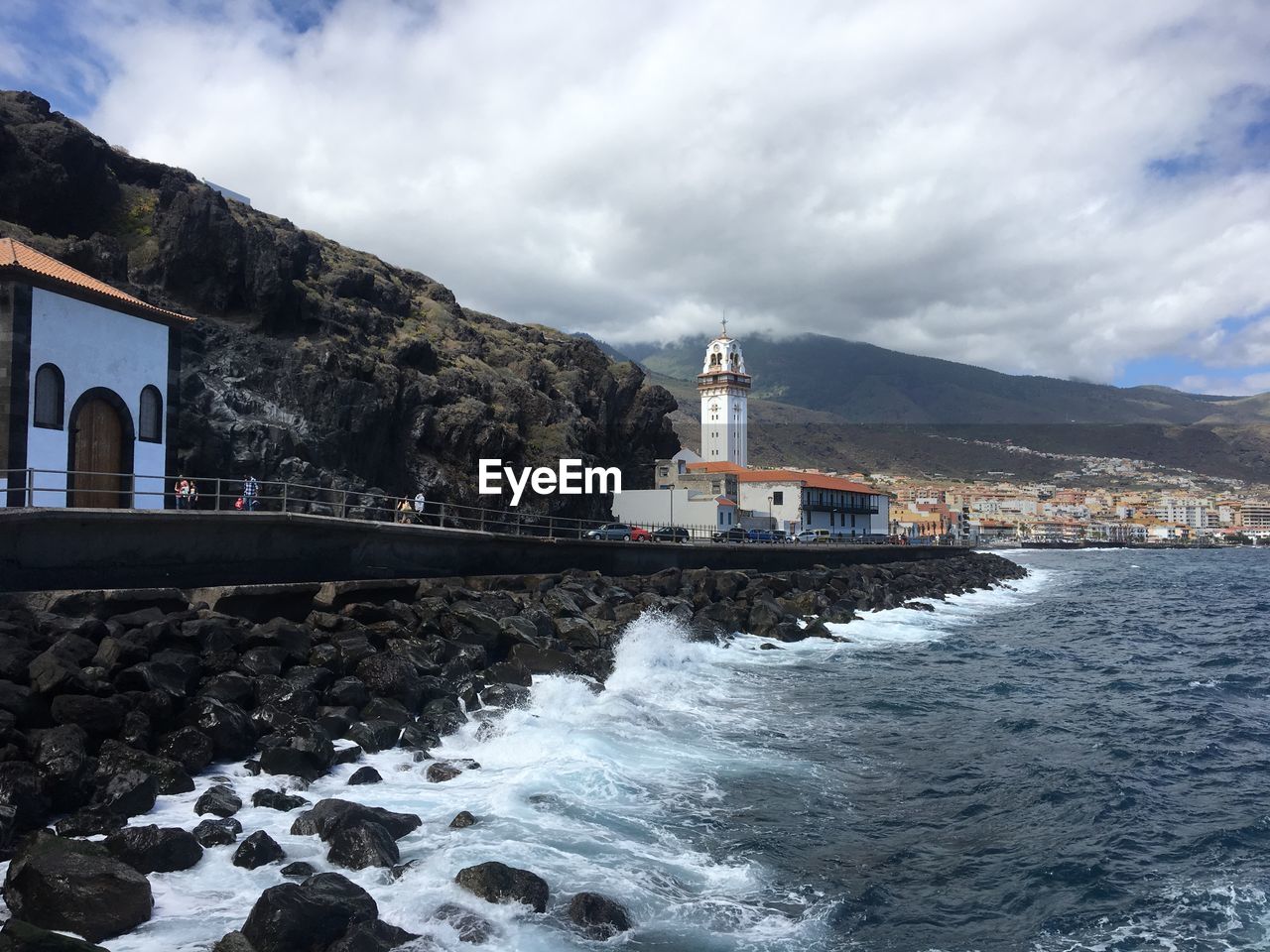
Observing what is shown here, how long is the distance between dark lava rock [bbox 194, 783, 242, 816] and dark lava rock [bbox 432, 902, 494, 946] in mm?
3621

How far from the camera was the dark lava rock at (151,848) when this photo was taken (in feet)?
32.2

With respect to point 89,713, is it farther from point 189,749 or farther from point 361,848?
point 361,848

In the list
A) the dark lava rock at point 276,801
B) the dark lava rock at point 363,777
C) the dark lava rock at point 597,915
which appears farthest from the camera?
the dark lava rock at point 363,777

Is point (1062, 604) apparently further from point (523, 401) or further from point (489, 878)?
point (489, 878)

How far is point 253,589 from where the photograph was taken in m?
21.3

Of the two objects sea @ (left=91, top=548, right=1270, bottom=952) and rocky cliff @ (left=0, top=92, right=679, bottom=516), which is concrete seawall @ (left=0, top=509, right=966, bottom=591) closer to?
sea @ (left=91, top=548, right=1270, bottom=952)

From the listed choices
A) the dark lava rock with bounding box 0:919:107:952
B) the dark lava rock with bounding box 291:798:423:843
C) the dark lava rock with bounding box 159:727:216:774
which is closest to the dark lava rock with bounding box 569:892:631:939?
the dark lava rock with bounding box 291:798:423:843

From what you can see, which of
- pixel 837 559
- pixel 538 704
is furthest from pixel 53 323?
pixel 837 559

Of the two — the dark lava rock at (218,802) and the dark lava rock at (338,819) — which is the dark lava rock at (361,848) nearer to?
the dark lava rock at (338,819)

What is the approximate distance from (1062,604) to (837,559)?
14600 mm

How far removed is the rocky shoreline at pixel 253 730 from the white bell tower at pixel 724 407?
320ft

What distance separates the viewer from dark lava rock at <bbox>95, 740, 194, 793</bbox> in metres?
12.0

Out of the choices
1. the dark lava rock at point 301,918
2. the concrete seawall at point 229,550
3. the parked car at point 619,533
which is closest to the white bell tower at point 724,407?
the parked car at point 619,533

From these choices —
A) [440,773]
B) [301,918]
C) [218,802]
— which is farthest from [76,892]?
[440,773]
